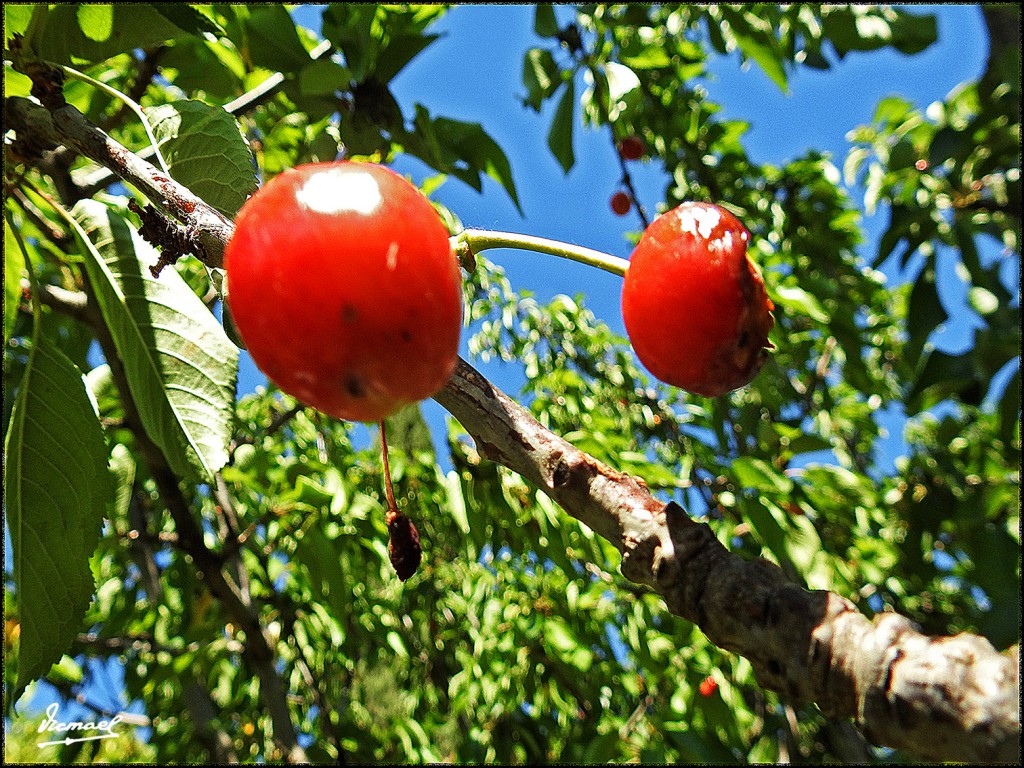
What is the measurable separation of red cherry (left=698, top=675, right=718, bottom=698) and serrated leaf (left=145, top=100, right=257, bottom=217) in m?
2.39

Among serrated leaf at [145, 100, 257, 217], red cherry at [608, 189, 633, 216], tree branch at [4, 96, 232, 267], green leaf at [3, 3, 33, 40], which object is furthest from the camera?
red cherry at [608, 189, 633, 216]

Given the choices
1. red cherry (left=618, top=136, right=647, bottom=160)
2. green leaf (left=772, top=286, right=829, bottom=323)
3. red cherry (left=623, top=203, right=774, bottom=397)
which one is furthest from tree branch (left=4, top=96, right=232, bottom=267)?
red cherry (left=618, top=136, right=647, bottom=160)

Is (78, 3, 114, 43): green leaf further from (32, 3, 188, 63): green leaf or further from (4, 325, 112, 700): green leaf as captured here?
(4, 325, 112, 700): green leaf

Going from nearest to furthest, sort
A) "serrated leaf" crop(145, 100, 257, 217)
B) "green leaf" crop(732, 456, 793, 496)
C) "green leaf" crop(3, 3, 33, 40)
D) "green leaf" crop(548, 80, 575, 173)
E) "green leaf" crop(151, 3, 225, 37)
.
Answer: "serrated leaf" crop(145, 100, 257, 217) → "green leaf" crop(3, 3, 33, 40) → "green leaf" crop(151, 3, 225, 37) → "green leaf" crop(732, 456, 793, 496) → "green leaf" crop(548, 80, 575, 173)

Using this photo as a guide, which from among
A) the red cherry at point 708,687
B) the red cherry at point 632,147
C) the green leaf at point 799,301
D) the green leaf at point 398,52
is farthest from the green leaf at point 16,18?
the red cherry at point 632,147

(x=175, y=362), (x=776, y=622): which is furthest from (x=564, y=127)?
(x=776, y=622)

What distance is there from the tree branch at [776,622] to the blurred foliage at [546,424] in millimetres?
612

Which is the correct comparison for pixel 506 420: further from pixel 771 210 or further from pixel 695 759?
pixel 771 210

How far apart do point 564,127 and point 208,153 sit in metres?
1.68

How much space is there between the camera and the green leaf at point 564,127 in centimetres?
251

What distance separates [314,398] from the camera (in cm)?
66

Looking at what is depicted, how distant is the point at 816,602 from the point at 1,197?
3.77 ft

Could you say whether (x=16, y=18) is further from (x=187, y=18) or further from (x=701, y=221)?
(x=701, y=221)

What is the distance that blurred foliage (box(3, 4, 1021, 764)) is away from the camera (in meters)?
1.83
